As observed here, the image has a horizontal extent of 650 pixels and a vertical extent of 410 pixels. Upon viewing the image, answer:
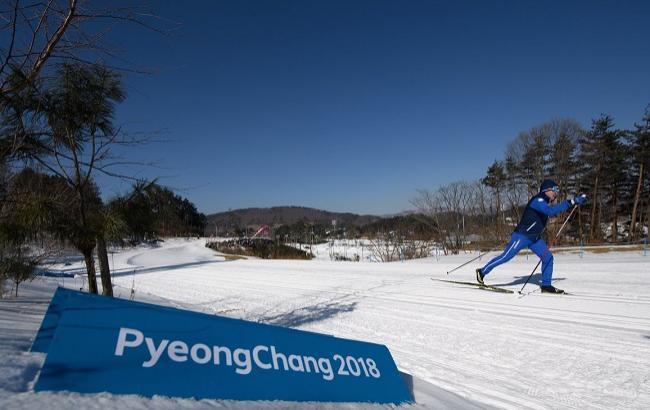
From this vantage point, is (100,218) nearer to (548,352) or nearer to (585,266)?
(548,352)

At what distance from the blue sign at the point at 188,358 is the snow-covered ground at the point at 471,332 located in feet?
0.30

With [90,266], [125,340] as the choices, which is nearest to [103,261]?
[90,266]

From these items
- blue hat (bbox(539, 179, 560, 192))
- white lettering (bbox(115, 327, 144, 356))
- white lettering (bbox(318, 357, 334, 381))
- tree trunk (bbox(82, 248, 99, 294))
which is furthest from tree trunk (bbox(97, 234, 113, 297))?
blue hat (bbox(539, 179, 560, 192))

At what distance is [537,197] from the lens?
7.46 meters

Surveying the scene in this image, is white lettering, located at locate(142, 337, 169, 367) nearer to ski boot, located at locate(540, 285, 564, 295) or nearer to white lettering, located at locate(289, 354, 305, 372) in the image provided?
white lettering, located at locate(289, 354, 305, 372)

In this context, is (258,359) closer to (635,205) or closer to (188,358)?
(188,358)

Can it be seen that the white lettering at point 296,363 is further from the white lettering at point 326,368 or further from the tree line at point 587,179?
the tree line at point 587,179

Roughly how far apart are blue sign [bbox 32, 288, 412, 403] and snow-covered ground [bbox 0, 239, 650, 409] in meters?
0.09

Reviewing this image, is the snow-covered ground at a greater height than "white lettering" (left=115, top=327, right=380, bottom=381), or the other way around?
"white lettering" (left=115, top=327, right=380, bottom=381)

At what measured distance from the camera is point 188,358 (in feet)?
6.23

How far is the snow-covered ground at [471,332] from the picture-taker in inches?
101

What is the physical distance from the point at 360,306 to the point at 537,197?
4336 mm

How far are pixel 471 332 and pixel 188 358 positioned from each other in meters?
4.38

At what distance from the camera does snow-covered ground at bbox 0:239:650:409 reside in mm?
2573
